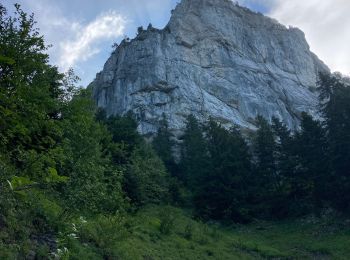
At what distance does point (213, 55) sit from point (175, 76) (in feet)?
45.8

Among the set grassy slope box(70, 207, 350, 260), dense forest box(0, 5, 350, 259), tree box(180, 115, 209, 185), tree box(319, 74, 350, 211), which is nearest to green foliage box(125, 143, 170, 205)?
dense forest box(0, 5, 350, 259)

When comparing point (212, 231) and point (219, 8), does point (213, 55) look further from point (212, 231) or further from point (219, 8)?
point (212, 231)

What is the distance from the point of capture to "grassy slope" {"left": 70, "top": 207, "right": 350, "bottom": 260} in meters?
19.7

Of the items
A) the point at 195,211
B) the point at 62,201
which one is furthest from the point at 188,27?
the point at 62,201

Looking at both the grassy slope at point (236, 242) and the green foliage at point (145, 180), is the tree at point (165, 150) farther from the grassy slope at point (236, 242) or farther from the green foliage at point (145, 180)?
the grassy slope at point (236, 242)

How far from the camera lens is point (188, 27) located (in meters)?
106

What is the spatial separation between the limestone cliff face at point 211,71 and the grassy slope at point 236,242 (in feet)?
137

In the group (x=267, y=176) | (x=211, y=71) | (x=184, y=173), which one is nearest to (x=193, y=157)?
(x=184, y=173)

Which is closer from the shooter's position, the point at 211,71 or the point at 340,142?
the point at 340,142

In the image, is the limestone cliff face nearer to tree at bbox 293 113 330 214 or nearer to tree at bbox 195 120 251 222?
tree at bbox 195 120 251 222

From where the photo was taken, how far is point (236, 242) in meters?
27.0

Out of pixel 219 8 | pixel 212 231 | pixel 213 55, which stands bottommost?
pixel 212 231

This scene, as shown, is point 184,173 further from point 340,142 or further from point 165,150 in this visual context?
point 340,142

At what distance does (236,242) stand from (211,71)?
70.0 m
